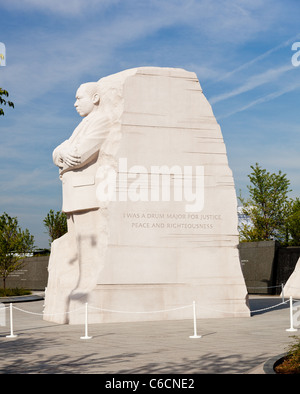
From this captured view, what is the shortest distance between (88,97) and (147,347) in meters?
8.54

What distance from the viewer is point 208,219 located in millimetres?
16938

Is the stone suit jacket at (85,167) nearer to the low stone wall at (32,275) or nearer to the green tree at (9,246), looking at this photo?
the green tree at (9,246)

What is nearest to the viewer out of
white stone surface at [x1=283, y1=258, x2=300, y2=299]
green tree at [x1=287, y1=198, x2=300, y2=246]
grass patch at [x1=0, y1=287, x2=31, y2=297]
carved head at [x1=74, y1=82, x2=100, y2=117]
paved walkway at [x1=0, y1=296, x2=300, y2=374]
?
paved walkway at [x1=0, y1=296, x2=300, y2=374]

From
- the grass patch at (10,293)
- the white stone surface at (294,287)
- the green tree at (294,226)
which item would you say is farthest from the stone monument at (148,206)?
the green tree at (294,226)

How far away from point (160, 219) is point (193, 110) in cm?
334

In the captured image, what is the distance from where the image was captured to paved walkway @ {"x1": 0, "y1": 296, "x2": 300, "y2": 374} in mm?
9297

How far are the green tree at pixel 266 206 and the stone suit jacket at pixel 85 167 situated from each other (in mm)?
20796

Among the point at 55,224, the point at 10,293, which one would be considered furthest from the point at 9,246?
the point at 55,224

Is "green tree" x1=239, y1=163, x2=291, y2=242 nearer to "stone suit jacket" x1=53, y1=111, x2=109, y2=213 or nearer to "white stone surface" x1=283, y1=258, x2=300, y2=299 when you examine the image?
"white stone surface" x1=283, y1=258, x2=300, y2=299

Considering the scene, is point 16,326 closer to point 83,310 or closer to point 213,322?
point 83,310

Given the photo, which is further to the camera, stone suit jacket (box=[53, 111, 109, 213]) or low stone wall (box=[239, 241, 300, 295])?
low stone wall (box=[239, 241, 300, 295])

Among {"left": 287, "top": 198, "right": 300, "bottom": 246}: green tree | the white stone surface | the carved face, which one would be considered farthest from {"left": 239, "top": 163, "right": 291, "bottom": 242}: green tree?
the carved face

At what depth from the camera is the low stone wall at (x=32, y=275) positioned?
3803 centimetres

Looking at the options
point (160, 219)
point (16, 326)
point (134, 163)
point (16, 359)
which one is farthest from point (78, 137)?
point (16, 359)
